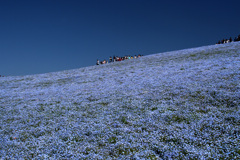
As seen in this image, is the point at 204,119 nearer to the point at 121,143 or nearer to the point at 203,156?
the point at 203,156

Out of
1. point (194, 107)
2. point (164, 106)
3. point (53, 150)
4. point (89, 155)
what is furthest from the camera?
point (164, 106)

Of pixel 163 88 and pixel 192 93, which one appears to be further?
pixel 163 88

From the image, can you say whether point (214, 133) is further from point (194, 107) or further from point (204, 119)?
point (194, 107)

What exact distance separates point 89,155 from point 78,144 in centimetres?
114

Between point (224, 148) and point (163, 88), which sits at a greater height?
point (163, 88)

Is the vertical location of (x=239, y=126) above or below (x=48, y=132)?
below

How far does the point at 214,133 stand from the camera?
759 cm

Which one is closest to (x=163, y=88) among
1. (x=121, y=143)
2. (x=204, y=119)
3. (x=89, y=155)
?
(x=204, y=119)

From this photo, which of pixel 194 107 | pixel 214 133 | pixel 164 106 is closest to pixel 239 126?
pixel 214 133

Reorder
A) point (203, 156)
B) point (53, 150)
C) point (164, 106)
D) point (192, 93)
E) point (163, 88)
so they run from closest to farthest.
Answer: point (203, 156), point (53, 150), point (164, 106), point (192, 93), point (163, 88)

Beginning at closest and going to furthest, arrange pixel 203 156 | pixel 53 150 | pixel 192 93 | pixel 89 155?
pixel 203 156 < pixel 89 155 < pixel 53 150 < pixel 192 93

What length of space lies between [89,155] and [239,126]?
7112mm

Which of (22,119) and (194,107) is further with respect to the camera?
(22,119)

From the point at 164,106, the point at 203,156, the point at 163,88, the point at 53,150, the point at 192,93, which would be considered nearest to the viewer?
the point at 203,156
